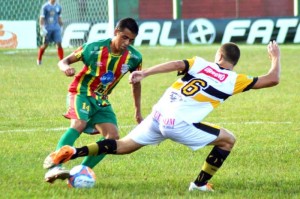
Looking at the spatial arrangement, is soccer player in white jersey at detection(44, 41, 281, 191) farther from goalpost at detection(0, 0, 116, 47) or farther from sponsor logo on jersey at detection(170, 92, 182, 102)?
goalpost at detection(0, 0, 116, 47)

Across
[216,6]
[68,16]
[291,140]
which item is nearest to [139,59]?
[291,140]

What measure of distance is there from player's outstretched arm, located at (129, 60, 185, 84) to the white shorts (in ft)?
1.77

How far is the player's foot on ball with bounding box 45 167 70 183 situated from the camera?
327 inches

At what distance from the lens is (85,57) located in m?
9.17

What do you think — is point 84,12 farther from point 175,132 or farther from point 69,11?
point 175,132

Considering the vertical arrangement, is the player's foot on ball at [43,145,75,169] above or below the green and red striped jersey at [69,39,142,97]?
A: below

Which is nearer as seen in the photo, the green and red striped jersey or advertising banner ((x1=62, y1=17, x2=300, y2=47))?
the green and red striped jersey

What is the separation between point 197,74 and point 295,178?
68.6 inches

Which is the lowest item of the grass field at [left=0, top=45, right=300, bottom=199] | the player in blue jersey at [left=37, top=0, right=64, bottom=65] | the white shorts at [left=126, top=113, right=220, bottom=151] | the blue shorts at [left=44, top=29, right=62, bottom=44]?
the blue shorts at [left=44, top=29, right=62, bottom=44]

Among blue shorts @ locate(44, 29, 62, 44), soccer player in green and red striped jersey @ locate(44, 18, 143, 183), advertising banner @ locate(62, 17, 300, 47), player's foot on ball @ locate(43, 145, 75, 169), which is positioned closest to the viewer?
player's foot on ball @ locate(43, 145, 75, 169)

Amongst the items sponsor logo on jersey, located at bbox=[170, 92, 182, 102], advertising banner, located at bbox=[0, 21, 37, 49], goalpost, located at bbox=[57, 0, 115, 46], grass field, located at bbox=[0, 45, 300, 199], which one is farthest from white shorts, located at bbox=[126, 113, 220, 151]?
advertising banner, located at bbox=[0, 21, 37, 49]

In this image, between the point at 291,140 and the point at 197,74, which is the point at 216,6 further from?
the point at 197,74

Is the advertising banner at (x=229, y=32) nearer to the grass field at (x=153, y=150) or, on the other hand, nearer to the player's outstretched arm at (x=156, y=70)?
the grass field at (x=153, y=150)

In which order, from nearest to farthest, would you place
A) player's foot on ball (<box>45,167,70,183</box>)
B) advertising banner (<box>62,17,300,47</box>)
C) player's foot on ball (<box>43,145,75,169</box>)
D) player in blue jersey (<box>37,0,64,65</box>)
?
player's foot on ball (<box>43,145,75,169</box>) → player's foot on ball (<box>45,167,70,183</box>) → player in blue jersey (<box>37,0,64,65</box>) → advertising banner (<box>62,17,300,47</box>)
